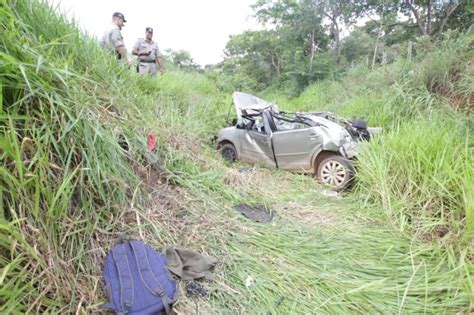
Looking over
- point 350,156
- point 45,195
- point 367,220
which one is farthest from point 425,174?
point 45,195

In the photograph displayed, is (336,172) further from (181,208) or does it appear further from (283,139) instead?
(181,208)

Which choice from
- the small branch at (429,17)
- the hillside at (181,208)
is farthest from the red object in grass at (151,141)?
the small branch at (429,17)

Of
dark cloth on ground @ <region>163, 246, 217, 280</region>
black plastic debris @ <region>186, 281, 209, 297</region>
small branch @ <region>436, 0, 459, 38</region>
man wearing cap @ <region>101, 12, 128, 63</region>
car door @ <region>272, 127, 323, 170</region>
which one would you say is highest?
small branch @ <region>436, 0, 459, 38</region>

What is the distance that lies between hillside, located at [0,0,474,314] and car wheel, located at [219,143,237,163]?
156 cm

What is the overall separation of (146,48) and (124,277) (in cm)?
562

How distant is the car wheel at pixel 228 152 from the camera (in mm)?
5109

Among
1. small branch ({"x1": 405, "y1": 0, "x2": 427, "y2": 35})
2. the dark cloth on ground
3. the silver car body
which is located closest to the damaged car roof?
the silver car body

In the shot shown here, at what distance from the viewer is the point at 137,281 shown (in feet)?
5.32

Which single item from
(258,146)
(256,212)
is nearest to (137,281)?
(256,212)

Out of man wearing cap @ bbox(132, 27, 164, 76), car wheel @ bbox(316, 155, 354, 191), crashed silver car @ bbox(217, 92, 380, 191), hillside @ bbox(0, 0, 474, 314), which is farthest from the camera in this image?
man wearing cap @ bbox(132, 27, 164, 76)

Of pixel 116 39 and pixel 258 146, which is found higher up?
pixel 116 39

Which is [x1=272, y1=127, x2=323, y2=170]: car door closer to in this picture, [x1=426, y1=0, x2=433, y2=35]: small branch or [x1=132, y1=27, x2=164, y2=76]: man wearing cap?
[x1=132, y1=27, x2=164, y2=76]: man wearing cap

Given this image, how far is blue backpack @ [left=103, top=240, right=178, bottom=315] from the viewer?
4.98 ft

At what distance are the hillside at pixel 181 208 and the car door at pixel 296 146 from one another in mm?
797
